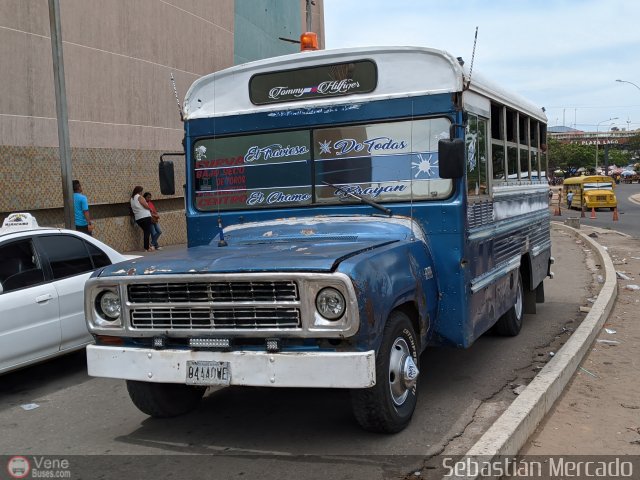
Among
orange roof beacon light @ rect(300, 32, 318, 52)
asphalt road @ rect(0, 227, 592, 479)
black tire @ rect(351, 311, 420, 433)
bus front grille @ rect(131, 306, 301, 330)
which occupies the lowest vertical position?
asphalt road @ rect(0, 227, 592, 479)

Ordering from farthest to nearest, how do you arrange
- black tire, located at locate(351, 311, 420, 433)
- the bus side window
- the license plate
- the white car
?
the white car → the bus side window → black tire, located at locate(351, 311, 420, 433) → the license plate

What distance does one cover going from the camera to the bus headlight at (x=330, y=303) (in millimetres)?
4367

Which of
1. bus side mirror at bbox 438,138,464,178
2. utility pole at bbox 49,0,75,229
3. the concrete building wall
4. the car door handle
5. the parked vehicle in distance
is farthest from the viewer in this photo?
the parked vehicle in distance

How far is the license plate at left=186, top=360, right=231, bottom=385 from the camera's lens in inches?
180

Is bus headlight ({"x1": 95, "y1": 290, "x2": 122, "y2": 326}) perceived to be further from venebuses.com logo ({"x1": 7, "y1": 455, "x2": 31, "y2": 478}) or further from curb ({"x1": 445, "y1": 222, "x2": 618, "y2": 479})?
curb ({"x1": 445, "y1": 222, "x2": 618, "y2": 479})

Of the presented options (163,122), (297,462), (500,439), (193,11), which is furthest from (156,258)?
(193,11)

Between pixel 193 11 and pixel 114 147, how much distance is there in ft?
18.0

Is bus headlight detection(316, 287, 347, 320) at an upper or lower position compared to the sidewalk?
upper

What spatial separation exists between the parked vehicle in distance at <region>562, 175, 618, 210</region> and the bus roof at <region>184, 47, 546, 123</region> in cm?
3802

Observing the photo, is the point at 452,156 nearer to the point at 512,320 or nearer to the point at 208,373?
the point at 208,373

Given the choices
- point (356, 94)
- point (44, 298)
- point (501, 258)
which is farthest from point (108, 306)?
point (501, 258)

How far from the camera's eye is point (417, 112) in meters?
5.84

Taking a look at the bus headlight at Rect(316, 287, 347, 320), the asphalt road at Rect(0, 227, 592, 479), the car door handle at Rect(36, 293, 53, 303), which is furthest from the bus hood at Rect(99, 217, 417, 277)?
the car door handle at Rect(36, 293, 53, 303)

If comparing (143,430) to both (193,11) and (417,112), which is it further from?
(193,11)
